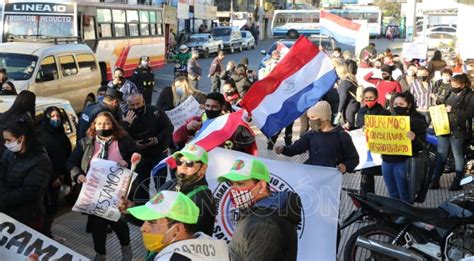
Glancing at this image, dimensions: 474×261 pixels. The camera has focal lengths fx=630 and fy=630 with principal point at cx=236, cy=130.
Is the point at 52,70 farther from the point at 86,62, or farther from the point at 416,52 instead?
the point at 416,52

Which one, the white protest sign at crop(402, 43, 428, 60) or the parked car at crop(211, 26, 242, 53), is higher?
the white protest sign at crop(402, 43, 428, 60)

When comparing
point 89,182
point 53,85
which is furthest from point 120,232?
point 53,85

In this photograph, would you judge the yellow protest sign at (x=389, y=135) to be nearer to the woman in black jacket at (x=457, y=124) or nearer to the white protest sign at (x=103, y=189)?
the woman in black jacket at (x=457, y=124)

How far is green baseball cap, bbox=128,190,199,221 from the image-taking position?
121 inches

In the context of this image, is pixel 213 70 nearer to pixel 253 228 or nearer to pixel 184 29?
pixel 253 228

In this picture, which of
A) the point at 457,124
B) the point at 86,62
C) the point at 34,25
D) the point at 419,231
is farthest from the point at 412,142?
the point at 34,25

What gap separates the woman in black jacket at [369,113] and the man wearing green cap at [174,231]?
202 inches

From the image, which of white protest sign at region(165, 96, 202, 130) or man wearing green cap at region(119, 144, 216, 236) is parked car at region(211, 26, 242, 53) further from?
man wearing green cap at region(119, 144, 216, 236)

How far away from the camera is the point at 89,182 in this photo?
18.6 feet

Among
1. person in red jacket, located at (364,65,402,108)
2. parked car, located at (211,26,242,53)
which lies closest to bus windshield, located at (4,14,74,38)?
person in red jacket, located at (364,65,402,108)

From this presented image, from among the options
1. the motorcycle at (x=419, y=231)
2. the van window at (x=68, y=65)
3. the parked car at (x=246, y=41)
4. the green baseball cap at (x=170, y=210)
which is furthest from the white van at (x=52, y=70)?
the parked car at (x=246, y=41)

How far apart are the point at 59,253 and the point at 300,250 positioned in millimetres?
2115

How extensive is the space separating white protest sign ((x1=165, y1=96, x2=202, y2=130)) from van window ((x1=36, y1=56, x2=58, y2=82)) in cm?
607

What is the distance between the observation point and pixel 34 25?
19.1m
